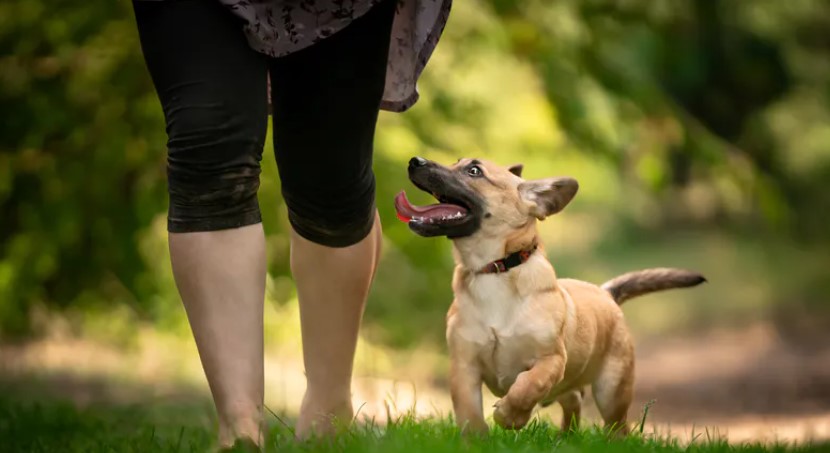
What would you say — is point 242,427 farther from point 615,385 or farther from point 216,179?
point 615,385

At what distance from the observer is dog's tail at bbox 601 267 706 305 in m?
4.50

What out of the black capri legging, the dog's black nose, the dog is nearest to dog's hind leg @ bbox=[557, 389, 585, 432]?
the dog

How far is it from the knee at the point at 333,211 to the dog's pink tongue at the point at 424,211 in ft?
0.52

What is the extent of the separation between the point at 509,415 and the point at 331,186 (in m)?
0.85

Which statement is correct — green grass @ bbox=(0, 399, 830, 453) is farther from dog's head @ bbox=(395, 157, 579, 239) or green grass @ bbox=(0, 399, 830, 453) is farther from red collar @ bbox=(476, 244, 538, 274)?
dog's head @ bbox=(395, 157, 579, 239)

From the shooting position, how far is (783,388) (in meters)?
10.9

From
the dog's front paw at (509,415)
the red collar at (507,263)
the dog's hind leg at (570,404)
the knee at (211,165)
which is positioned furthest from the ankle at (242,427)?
the dog's hind leg at (570,404)

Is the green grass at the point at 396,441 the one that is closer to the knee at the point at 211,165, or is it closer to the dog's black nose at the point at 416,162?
the knee at the point at 211,165

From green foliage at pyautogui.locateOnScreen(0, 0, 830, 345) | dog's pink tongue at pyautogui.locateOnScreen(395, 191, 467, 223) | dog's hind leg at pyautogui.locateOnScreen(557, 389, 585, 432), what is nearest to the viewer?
dog's pink tongue at pyautogui.locateOnScreen(395, 191, 467, 223)

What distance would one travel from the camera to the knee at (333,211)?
3.41m

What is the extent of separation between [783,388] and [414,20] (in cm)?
813

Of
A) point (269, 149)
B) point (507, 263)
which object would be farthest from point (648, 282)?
point (269, 149)

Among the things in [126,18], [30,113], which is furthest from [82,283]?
[126,18]

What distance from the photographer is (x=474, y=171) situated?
4.00 meters
